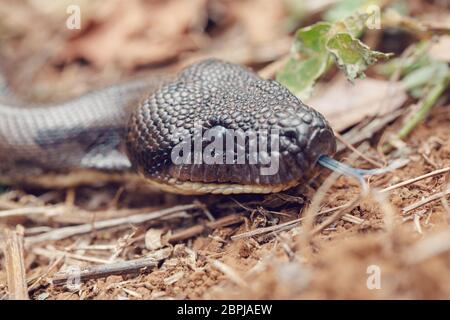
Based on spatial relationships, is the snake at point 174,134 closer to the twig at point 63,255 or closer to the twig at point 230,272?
the twig at point 230,272

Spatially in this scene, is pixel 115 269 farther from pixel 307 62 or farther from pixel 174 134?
pixel 307 62

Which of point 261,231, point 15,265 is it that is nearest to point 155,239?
point 261,231

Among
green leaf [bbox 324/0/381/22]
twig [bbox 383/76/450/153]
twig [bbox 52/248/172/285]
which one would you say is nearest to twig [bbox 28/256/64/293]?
twig [bbox 52/248/172/285]

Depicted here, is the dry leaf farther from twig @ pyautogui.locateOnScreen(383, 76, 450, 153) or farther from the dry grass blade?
twig @ pyautogui.locateOnScreen(383, 76, 450, 153)

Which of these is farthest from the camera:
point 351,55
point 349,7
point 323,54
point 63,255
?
point 349,7

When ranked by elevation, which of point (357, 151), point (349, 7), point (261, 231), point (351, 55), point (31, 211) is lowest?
point (31, 211)

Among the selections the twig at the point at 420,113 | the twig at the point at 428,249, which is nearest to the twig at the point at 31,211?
the twig at the point at 420,113
